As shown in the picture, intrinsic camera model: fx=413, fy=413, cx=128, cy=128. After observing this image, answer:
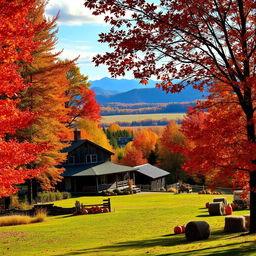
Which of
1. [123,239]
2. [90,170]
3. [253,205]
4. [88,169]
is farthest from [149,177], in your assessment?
[253,205]

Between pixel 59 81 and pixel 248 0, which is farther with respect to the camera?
pixel 59 81

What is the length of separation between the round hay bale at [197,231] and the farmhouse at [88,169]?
37.4 metres

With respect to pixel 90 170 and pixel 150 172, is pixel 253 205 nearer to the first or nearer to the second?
pixel 90 170

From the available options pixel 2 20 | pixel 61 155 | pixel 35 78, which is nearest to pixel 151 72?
pixel 2 20

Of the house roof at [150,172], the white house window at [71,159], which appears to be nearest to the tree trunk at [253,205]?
the white house window at [71,159]

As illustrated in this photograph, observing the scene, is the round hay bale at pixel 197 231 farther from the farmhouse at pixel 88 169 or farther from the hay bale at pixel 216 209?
the farmhouse at pixel 88 169

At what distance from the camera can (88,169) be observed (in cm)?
5444

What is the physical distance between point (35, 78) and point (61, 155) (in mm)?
7532

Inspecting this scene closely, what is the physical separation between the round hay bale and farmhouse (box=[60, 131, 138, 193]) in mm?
37402

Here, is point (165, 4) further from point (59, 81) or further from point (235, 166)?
point (59, 81)

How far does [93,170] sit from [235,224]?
38.0 metres

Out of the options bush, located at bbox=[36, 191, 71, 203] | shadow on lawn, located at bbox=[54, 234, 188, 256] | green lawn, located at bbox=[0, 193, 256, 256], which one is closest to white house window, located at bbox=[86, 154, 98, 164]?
bush, located at bbox=[36, 191, 71, 203]

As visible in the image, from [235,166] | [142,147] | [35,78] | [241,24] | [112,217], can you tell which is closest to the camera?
[235,166]

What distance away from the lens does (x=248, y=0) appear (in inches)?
558
